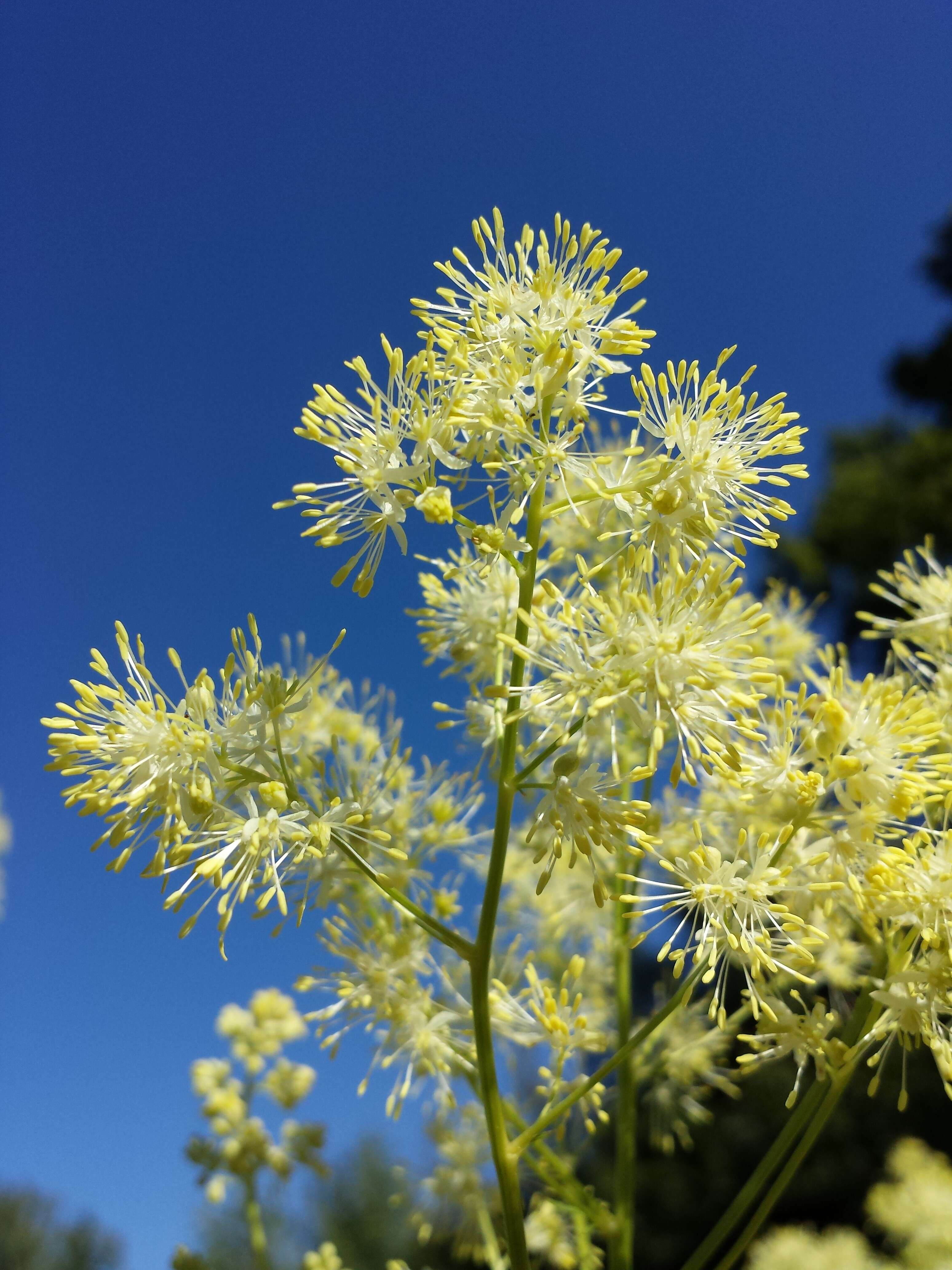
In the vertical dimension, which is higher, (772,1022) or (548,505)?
(548,505)

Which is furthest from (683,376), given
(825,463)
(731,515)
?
(825,463)

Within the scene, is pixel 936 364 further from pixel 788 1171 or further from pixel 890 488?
pixel 788 1171

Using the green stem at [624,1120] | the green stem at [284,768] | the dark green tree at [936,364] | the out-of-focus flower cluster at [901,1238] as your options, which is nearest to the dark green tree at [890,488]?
the dark green tree at [936,364]

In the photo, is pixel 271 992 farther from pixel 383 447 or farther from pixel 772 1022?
pixel 383 447

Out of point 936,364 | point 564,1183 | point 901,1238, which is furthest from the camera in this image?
point 936,364

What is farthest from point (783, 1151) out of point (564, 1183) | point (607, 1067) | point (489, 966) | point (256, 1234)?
point (256, 1234)

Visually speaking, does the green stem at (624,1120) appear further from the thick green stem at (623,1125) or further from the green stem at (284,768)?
the green stem at (284,768)

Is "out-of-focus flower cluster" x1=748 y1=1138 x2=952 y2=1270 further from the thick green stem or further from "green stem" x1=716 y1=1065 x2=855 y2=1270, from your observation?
"green stem" x1=716 y1=1065 x2=855 y2=1270
